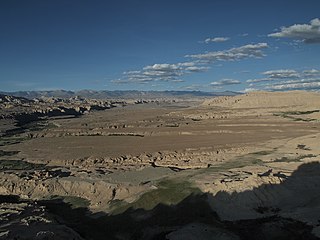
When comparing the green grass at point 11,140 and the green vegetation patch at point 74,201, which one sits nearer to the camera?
the green vegetation patch at point 74,201

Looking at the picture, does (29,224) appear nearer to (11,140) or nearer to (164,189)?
(164,189)

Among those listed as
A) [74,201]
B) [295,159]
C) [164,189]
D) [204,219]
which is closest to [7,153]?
[74,201]

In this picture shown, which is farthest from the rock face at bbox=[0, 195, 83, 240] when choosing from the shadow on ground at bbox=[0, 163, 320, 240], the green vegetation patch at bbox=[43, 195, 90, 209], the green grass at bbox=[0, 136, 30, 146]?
the green grass at bbox=[0, 136, 30, 146]

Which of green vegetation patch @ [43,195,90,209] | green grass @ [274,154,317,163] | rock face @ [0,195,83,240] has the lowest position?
green vegetation patch @ [43,195,90,209]

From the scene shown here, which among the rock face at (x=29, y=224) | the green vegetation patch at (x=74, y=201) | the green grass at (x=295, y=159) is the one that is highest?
the green grass at (x=295, y=159)

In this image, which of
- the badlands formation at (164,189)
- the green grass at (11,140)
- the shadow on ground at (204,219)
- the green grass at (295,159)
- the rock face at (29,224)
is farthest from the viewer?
the green grass at (11,140)

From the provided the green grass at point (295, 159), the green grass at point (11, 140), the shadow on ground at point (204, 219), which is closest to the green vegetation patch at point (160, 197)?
the shadow on ground at point (204, 219)

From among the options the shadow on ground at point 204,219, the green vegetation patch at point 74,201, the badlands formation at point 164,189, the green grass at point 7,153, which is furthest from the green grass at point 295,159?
the green grass at point 7,153

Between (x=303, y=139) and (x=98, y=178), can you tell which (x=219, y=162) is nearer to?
(x=98, y=178)

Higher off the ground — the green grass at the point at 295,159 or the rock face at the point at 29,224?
the green grass at the point at 295,159

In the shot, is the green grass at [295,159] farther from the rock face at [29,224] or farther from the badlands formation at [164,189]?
the rock face at [29,224]

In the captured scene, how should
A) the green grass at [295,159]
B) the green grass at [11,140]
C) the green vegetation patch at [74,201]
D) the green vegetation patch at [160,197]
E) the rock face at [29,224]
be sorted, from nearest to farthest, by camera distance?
the rock face at [29,224]
the green vegetation patch at [160,197]
the green vegetation patch at [74,201]
the green grass at [295,159]
the green grass at [11,140]

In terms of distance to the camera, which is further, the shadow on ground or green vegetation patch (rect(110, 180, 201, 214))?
green vegetation patch (rect(110, 180, 201, 214))

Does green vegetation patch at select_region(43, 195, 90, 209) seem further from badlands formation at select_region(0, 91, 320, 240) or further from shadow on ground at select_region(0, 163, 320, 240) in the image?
shadow on ground at select_region(0, 163, 320, 240)
